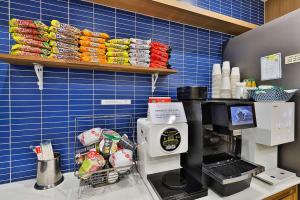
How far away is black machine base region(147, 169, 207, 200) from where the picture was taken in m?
0.80

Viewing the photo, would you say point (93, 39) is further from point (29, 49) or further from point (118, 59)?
point (29, 49)

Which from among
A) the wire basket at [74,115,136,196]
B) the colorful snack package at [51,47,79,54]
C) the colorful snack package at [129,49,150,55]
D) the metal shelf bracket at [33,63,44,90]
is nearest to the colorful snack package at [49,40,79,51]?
the colorful snack package at [51,47,79,54]

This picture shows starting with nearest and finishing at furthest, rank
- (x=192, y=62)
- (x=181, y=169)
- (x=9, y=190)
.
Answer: (x=9, y=190) → (x=181, y=169) → (x=192, y=62)

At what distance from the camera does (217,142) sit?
1031mm

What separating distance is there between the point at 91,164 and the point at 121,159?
172 millimetres

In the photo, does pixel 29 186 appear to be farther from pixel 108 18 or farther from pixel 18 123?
pixel 108 18

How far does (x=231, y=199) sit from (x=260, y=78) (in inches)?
40.4

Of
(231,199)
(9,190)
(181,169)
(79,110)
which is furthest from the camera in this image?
(79,110)

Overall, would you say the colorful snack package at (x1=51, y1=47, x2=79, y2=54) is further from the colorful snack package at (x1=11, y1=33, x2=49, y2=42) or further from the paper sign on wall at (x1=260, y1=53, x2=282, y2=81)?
the paper sign on wall at (x1=260, y1=53, x2=282, y2=81)

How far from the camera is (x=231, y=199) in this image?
2.75ft

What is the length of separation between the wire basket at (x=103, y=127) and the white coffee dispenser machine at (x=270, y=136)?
0.84m

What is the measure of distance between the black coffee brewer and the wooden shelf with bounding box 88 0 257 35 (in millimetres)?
670

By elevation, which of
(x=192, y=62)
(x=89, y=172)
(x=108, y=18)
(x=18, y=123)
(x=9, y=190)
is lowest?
(x=9, y=190)

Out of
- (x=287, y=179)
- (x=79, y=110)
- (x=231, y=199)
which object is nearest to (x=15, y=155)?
(x=79, y=110)
